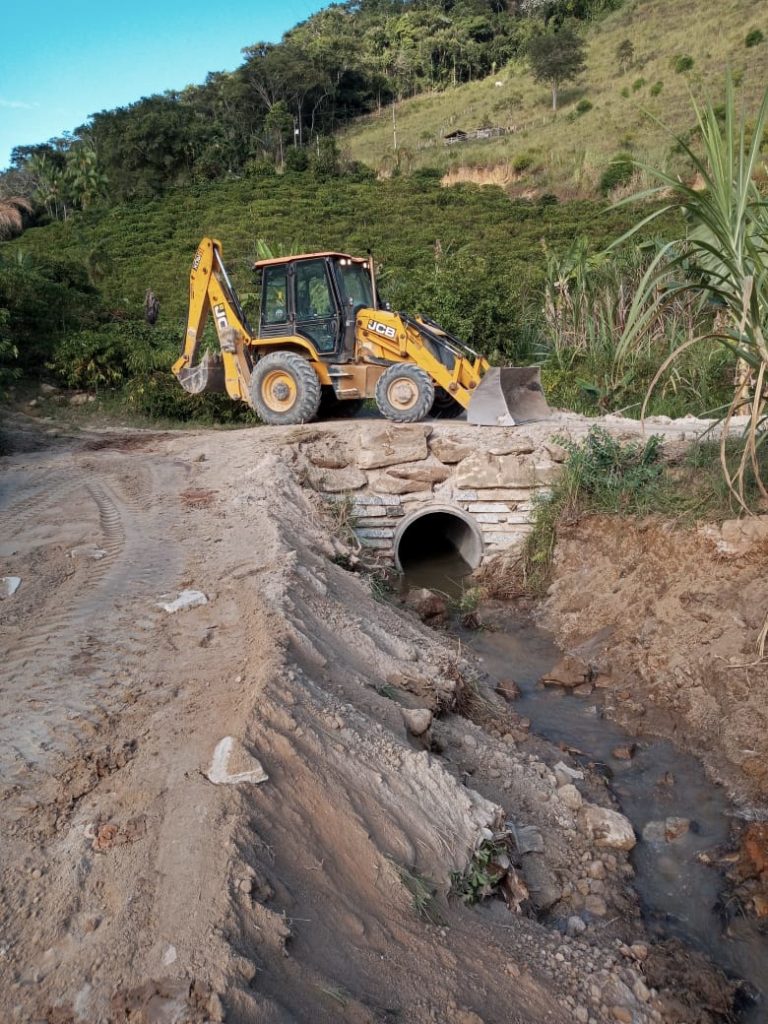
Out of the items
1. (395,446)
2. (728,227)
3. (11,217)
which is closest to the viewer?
(728,227)

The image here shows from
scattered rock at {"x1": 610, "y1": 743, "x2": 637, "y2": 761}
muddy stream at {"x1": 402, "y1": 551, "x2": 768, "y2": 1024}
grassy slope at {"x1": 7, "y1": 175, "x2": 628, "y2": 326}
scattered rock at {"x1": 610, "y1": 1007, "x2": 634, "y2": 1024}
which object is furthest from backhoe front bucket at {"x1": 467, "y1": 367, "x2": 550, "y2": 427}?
grassy slope at {"x1": 7, "y1": 175, "x2": 628, "y2": 326}

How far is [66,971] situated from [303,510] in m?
6.09

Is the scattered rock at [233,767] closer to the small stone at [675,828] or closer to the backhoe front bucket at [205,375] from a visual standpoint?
the small stone at [675,828]

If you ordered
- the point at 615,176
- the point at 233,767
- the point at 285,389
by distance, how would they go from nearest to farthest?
the point at 233,767
the point at 285,389
the point at 615,176

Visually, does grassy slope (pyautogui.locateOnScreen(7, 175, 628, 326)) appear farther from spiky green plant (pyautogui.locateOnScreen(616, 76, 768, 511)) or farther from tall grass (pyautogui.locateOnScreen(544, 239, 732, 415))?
spiky green plant (pyautogui.locateOnScreen(616, 76, 768, 511))

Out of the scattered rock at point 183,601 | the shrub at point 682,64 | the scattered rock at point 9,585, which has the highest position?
the shrub at point 682,64

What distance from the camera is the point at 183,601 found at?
5766 millimetres

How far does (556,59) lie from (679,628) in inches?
1962

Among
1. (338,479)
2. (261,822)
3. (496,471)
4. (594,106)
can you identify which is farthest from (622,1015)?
(594,106)

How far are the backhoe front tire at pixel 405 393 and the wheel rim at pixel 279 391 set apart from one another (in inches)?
48.5

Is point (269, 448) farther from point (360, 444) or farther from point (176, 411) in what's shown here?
point (176, 411)

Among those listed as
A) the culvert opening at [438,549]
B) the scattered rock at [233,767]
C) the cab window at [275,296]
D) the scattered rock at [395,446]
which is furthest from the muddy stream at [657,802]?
the cab window at [275,296]

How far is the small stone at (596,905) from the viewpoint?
4553 millimetres

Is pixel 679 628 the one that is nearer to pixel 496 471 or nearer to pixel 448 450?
pixel 496 471
